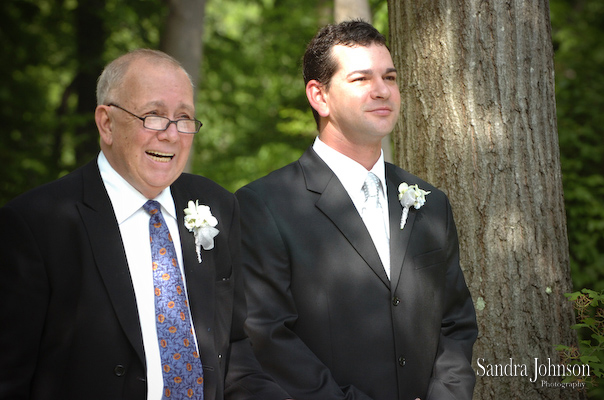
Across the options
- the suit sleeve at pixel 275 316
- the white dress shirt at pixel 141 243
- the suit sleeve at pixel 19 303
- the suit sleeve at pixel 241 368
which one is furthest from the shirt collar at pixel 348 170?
the suit sleeve at pixel 19 303

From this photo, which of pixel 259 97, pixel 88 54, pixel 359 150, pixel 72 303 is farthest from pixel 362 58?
pixel 259 97

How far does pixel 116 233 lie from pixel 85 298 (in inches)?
11.0

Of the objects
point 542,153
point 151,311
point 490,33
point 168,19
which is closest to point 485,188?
point 542,153

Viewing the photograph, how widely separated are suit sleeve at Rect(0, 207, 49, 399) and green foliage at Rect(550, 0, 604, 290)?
4986mm

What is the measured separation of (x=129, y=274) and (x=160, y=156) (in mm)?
500

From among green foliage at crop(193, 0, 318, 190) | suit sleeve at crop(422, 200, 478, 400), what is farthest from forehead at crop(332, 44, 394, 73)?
green foliage at crop(193, 0, 318, 190)

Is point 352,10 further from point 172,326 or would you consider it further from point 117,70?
point 172,326

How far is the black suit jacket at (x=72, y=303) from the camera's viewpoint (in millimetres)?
2246

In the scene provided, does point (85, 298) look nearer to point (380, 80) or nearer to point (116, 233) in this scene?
point (116, 233)

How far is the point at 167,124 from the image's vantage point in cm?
260

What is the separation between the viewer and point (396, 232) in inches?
126

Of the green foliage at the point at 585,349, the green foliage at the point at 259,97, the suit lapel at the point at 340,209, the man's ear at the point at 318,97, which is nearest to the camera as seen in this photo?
the suit lapel at the point at 340,209

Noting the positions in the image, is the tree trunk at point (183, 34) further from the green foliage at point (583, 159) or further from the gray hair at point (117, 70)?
the gray hair at point (117, 70)

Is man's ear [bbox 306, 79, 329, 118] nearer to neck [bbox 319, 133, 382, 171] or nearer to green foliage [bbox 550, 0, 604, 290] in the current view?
neck [bbox 319, 133, 382, 171]
